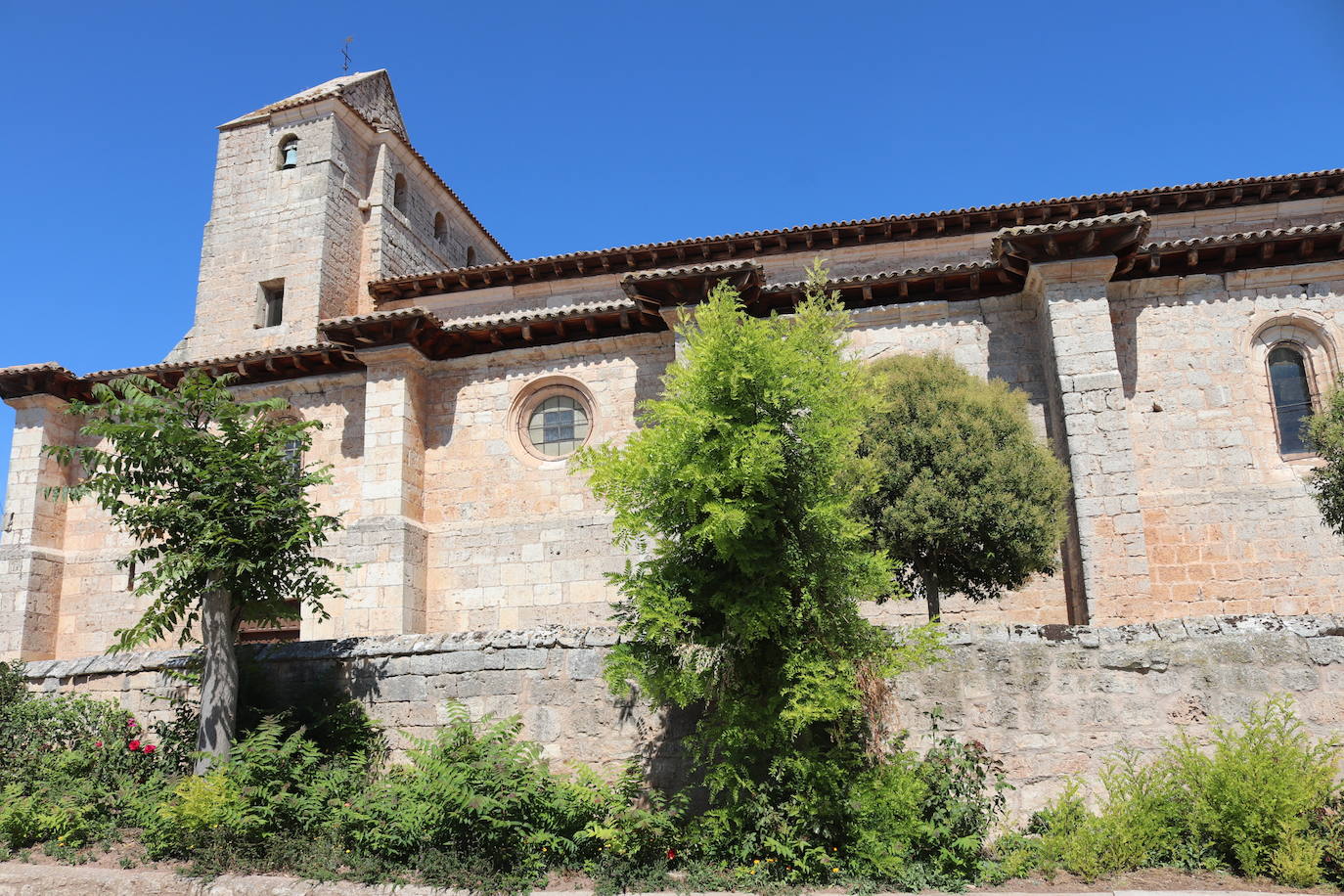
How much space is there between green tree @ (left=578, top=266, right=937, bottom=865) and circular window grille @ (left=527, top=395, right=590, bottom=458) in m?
8.00

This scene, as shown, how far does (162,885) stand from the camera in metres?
6.72

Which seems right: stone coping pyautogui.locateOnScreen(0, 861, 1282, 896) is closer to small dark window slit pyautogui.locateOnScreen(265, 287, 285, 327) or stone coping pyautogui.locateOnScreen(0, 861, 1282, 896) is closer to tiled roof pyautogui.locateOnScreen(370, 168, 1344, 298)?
tiled roof pyautogui.locateOnScreen(370, 168, 1344, 298)

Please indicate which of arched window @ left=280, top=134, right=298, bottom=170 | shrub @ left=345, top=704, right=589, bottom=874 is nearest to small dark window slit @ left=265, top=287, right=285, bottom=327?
arched window @ left=280, top=134, right=298, bottom=170

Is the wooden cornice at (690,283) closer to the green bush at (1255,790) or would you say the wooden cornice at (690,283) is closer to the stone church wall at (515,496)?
the stone church wall at (515,496)

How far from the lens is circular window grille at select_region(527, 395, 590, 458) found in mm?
14828

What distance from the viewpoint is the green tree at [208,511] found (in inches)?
312

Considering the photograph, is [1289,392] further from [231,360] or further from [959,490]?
[231,360]

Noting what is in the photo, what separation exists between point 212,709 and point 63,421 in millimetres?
11890

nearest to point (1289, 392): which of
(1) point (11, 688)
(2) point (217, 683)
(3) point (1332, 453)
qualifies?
(3) point (1332, 453)

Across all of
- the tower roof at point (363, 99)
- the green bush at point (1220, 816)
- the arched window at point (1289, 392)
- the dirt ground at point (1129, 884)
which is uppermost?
the tower roof at point (363, 99)

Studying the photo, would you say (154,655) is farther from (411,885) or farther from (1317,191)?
(1317,191)

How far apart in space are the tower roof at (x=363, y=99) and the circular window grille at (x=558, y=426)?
11090 mm

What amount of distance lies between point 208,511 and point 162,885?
3.07 m

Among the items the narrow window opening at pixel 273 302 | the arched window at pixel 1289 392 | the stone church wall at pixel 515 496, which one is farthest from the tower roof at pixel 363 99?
the arched window at pixel 1289 392
